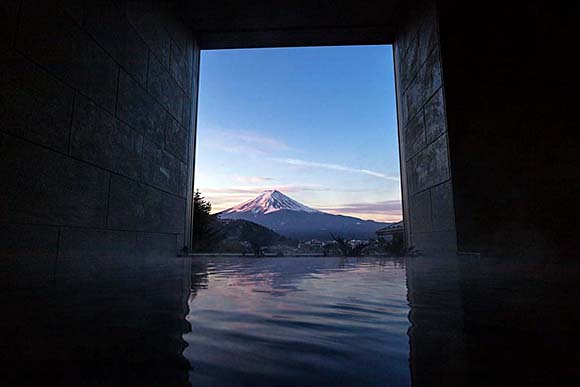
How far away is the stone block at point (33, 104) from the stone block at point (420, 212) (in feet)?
14.3

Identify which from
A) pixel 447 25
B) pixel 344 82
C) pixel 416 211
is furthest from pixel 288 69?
pixel 416 211

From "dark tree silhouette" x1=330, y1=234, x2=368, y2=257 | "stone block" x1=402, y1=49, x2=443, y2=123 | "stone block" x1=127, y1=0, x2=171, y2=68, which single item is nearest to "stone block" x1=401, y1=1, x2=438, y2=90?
"stone block" x1=402, y1=49, x2=443, y2=123

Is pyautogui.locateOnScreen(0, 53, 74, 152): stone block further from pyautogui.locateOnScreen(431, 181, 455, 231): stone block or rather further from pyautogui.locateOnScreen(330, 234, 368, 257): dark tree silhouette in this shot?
pyautogui.locateOnScreen(330, 234, 368, 257): dark tree silhouette

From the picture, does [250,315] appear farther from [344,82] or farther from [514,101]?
[344,82]

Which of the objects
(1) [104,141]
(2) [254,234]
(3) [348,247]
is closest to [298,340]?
(1) [104,141]

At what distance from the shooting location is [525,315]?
0.87 m

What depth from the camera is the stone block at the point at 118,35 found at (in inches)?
114

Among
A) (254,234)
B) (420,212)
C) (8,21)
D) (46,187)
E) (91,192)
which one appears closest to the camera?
(8,21)

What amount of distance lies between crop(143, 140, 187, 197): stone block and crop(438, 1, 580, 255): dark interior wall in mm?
3783

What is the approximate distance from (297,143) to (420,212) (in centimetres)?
523

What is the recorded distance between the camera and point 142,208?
3797 mm

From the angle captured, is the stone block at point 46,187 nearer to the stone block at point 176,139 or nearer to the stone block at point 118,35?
the stone block at point 118,35

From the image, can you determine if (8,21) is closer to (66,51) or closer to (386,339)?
(66,51)

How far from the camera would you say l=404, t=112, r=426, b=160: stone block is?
4.66 meters
